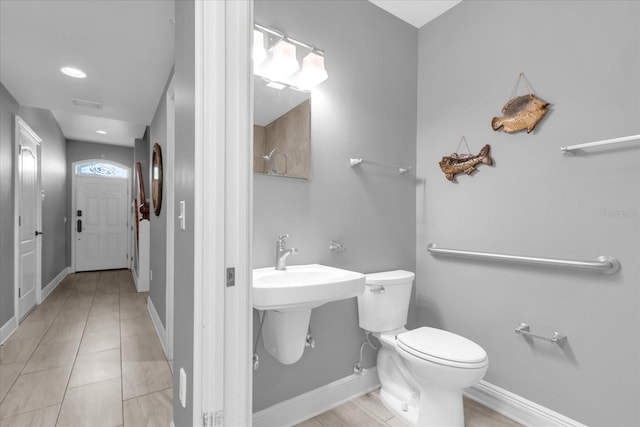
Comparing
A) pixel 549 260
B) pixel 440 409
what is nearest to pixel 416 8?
pixel 549 260

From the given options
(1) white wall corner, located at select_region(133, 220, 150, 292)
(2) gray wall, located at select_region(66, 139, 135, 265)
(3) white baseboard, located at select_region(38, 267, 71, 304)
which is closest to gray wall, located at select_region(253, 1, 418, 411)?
(1) white wall corner, located at select_region(133, 220, 150, 292)

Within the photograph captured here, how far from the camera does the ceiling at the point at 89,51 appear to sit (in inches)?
74.6

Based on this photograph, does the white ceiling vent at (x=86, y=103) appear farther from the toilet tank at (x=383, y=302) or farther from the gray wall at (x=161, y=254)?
the toilet tank at (x=383, y=302)

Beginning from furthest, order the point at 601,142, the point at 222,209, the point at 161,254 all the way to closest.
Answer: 1. the point at 161,254
2. the point at 601,142
3. the point at 222,209

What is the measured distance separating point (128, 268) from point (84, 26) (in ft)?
17.9

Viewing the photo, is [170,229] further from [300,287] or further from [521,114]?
[521,114]

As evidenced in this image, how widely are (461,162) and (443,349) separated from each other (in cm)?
115

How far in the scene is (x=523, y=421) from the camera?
66.2 inches

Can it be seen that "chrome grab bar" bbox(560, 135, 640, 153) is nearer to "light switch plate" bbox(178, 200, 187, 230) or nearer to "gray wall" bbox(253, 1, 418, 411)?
"gray wall" bbox(253, 1, 418, 411)

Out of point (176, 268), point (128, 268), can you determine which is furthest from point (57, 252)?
point (176, 268)

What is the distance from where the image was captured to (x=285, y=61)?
165 centimetres

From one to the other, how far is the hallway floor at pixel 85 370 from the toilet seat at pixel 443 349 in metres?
1.39

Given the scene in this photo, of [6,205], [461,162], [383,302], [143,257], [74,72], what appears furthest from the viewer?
[143,257]

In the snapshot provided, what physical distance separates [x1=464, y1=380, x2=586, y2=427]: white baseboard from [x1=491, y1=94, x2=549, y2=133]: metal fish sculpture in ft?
4.82
